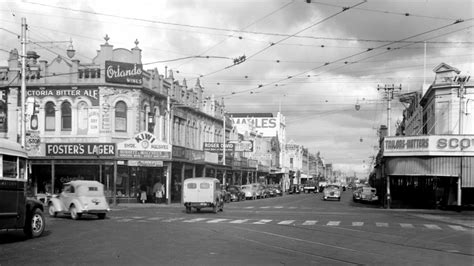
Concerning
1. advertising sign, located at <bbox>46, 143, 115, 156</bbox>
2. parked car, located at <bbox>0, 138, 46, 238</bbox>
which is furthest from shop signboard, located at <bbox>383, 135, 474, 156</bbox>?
parked car, located at <bbox>0, 138, 46, 238</bbox>

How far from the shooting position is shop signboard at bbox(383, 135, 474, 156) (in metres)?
39.8

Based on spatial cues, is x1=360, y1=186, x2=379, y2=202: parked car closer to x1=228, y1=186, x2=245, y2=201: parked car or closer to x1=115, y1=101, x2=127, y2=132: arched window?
x1=228, y1=186, x2=245, y2=201: parked car

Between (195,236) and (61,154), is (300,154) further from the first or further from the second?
(195,236)

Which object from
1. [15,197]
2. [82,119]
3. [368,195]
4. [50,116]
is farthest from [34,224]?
[368,195]

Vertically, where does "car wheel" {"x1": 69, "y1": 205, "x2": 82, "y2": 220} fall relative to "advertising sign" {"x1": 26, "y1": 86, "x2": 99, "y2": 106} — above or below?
below

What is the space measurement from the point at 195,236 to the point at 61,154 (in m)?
26.7

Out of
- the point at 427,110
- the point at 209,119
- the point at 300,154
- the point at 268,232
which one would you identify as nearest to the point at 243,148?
the point at 209,119

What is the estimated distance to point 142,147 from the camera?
4216 centimetres

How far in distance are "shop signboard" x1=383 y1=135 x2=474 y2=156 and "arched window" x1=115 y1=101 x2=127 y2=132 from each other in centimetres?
2165

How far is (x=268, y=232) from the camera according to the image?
64.7ft

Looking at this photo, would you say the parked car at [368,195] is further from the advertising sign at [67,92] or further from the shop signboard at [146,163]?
the advertising sign at [67,92]

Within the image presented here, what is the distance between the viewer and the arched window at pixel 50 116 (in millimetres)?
42441

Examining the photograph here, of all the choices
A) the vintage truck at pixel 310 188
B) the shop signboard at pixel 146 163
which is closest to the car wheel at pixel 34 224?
the shop signboard at pixel 146 163

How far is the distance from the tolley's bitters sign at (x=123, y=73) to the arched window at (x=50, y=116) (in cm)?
497
